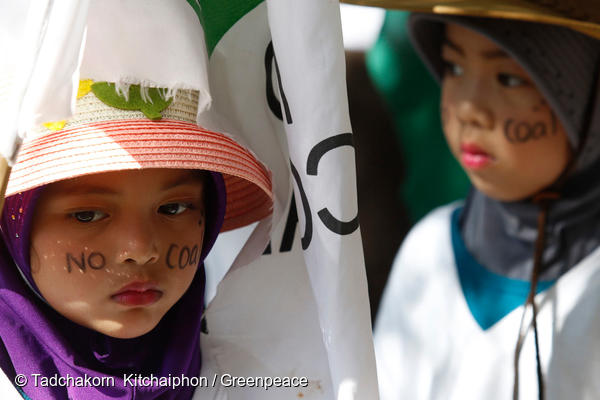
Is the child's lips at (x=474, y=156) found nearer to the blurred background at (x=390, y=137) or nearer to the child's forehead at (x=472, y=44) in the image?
the child's forehead at (x=472, y=44)

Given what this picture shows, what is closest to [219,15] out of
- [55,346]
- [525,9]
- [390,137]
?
[55,346]

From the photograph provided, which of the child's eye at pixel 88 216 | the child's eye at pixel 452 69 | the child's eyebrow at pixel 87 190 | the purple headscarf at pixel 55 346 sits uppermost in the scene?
the child's eye at pixel 452 69

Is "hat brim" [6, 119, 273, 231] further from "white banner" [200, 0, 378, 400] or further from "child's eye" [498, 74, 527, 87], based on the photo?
"child's eye" [498, 74, 527, 87]

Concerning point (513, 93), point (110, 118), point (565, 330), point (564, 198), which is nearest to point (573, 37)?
point (513, 93)

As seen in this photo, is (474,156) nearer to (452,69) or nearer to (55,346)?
(452,69)

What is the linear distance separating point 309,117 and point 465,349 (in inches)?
37.1

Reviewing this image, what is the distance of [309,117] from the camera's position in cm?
98

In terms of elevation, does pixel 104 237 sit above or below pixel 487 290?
above

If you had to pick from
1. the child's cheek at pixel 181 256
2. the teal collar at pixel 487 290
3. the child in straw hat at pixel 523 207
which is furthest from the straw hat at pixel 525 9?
the child's cheek at pixel 181 256

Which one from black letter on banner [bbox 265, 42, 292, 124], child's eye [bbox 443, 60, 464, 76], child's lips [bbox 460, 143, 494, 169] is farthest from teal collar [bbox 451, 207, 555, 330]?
black letter on banner [bbox 265, 42, 292, 124]

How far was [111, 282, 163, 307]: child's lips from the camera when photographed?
3.41ft

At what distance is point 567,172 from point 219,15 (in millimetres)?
849

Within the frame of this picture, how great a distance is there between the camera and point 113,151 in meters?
0.97

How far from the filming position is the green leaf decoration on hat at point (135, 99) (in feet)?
3.27
